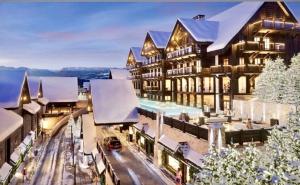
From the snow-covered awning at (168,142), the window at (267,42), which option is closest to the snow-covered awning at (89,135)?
the snow-covered awning at (168,142)

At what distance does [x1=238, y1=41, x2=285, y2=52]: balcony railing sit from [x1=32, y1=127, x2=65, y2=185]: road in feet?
35.8

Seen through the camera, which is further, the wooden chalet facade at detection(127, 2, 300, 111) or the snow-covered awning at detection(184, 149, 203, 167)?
the wooden chalet facade at detection(127, 2, 300, 111)

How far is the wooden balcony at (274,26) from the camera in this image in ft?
47.3

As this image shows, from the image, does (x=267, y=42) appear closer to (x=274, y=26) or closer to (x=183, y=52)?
(x=274, y=26)

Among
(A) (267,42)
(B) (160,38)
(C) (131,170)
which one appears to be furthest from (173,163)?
(B) (160,38)

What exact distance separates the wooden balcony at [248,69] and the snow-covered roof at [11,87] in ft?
33.8

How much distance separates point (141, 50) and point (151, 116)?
709 centimetres

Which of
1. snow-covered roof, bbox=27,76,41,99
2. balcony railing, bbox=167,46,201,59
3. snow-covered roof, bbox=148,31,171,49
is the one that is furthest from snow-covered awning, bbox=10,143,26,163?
snow-covered roof, bbox=148,31,171,49

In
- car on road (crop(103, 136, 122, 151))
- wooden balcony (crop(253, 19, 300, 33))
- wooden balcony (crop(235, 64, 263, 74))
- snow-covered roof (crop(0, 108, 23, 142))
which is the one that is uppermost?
wooden balcony (crop(253, 19, 300, 33))

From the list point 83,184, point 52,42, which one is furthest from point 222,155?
point 83,184

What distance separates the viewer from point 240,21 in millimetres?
14461

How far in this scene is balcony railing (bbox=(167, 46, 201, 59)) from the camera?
16.6m

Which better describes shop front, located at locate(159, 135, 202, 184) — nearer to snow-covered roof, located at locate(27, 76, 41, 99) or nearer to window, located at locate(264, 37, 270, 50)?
window, located at locate(264, 37, 270, 50)

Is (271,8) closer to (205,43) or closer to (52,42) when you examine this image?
(205,43)
